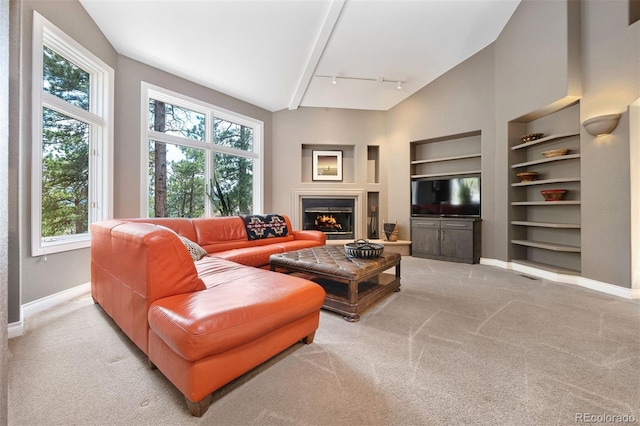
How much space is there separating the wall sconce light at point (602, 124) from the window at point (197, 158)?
5.03 metres

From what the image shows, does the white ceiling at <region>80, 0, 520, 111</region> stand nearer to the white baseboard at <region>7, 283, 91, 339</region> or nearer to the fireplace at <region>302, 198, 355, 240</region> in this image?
the fireplace at <region>302, 198, 355, 240</region>

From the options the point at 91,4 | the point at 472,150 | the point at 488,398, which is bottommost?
the point at 488,398

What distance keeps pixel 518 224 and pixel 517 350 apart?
9.59 feet

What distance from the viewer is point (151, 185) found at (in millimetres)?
3936

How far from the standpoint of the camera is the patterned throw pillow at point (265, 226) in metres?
3.89

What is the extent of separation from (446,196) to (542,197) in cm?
134

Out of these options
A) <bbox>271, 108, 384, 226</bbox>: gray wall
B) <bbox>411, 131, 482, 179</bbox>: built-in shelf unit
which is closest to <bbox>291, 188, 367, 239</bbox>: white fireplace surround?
<bbox>271, 108, 384, 226</bbox>: gray wall

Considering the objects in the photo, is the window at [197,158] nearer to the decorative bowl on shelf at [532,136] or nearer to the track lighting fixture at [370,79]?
the track lighting fixture at [370,79]

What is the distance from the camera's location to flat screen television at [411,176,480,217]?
4547 millimetres

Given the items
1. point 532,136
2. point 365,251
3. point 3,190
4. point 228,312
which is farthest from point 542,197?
point 3,190

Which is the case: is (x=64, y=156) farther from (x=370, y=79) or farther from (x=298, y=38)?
(x=370, y=79)

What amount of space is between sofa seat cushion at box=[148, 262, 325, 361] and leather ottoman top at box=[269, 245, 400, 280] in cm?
55

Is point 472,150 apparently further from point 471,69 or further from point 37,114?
point 37,114

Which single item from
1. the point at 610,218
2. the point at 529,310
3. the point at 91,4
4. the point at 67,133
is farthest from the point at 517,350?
the point at 91,4
